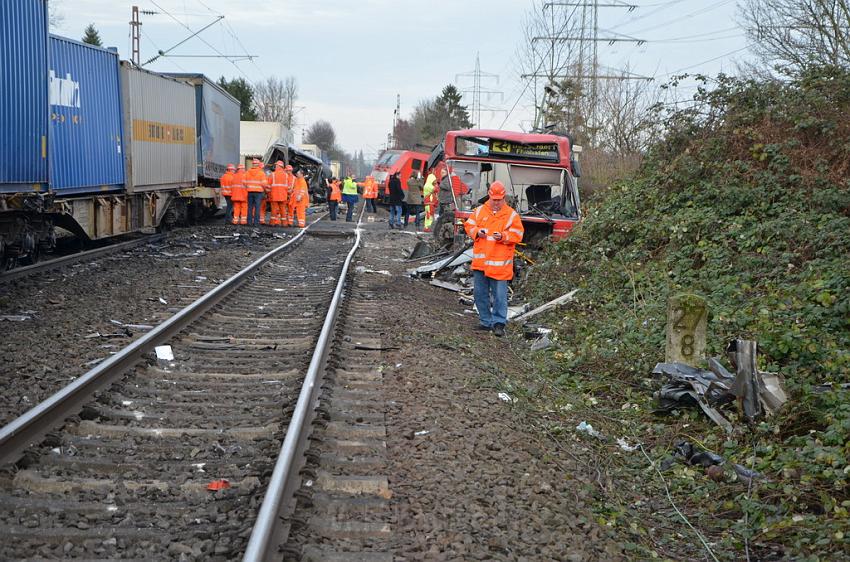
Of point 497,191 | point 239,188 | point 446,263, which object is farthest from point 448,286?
point 239,188

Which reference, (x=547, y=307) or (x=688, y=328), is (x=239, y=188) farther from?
(x=688, y=328)

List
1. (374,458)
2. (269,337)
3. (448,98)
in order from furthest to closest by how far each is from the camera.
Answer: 1. (448,98)
2. (269,337)
3. (374,458)

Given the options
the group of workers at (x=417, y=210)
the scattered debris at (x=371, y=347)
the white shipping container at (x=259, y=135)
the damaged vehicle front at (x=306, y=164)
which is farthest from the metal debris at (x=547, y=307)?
the white shipping container at (x=259, y=135)

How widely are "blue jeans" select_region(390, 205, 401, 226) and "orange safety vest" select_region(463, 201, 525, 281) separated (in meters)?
17.2

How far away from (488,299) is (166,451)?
18.8 ft

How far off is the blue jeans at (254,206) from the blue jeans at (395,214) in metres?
4.54

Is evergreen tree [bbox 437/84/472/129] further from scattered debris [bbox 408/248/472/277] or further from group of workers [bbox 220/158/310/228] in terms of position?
scattered debris [bbox 408/248/472/277]

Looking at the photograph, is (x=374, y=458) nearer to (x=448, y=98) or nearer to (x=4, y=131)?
(x=4, y=131)

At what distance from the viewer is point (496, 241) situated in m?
9.71

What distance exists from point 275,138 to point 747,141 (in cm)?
4223

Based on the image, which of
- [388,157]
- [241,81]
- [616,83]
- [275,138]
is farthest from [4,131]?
[241,81]

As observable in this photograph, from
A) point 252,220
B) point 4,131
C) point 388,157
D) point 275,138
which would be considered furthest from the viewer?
point 275,138

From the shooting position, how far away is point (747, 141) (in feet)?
38.3

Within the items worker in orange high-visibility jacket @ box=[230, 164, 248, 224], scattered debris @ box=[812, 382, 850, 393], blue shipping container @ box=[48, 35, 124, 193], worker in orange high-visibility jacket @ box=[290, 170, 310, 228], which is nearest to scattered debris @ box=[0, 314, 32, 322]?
blue shipping container @ box=[48, 35, 124, 193]
